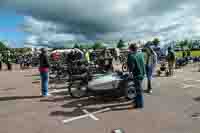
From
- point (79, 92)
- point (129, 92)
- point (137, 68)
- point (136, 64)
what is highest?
point (136, 64)

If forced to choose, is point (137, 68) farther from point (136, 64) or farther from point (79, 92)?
point (79, 92)

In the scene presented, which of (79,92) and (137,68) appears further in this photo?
(79,92)

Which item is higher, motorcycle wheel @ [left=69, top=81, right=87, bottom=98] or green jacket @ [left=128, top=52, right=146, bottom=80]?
green jacket @ [left=128, top=52, right=146, bottom=80]

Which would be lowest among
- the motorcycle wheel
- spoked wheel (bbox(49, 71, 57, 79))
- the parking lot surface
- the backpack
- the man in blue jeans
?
the parking lot surface

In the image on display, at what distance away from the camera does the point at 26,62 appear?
A: 28.0 m

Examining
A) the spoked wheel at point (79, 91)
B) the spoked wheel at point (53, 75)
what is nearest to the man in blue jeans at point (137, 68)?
the spoked wheel at point (79, 91)

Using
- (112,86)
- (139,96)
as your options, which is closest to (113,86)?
(112,86)

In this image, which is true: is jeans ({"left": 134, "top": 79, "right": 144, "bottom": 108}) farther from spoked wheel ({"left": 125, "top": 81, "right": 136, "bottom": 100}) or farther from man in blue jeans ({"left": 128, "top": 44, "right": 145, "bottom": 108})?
spoked wheel ({"left": 125, "top": 81, "right": 136, "bottom": 100})

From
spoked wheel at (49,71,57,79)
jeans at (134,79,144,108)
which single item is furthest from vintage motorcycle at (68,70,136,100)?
spoked wheel at (49,71,57,79)

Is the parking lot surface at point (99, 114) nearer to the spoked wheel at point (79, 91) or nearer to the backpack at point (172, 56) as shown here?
the spoked wheel at point (79, 91)

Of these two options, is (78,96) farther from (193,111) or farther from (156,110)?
(193,111)

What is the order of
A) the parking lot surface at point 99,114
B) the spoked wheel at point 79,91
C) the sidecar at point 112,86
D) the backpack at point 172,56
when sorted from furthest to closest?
the backpack at point 172,56 → the spoked wheel at point 79,91 → the sidecar at point 112,86 → the parking lot surface at point 99,114

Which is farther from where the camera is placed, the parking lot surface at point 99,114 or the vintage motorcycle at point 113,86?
the vintage motorcycle at point 113,86

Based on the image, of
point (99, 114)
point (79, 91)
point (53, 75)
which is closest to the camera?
point (99, 114)
